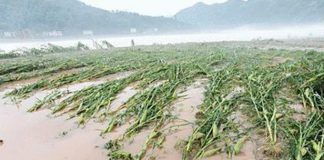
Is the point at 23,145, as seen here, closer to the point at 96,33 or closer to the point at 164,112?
the point at 164,112

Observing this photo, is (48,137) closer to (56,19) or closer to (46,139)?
(46,139)

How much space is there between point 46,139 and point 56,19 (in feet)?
326

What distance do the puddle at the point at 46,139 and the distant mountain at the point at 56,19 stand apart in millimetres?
91752

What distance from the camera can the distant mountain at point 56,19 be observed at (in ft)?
312

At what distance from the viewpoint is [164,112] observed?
201 inches

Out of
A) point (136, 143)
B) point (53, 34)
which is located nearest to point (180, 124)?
point (136, 143)

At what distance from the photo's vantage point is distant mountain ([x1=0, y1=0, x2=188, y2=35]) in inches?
3748

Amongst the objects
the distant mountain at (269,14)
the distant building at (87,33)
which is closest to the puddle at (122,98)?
the distant building at (87,33)

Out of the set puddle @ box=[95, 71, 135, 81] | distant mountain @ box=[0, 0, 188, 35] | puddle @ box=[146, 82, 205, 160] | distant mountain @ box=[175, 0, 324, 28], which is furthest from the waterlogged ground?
distant mountain @ box=[175, 0, 324, 28]

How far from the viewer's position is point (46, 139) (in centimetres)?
469

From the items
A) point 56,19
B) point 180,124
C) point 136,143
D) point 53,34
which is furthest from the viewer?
point 56,19

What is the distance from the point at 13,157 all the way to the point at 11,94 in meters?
3.53

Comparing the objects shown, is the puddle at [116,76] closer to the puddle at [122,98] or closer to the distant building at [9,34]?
the puddle at [122,98]

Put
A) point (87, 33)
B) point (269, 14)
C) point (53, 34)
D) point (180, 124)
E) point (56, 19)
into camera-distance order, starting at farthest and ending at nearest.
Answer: point (269, 14), point (87, 33), point (56, 19), point (53, 34), point (180, 124)
